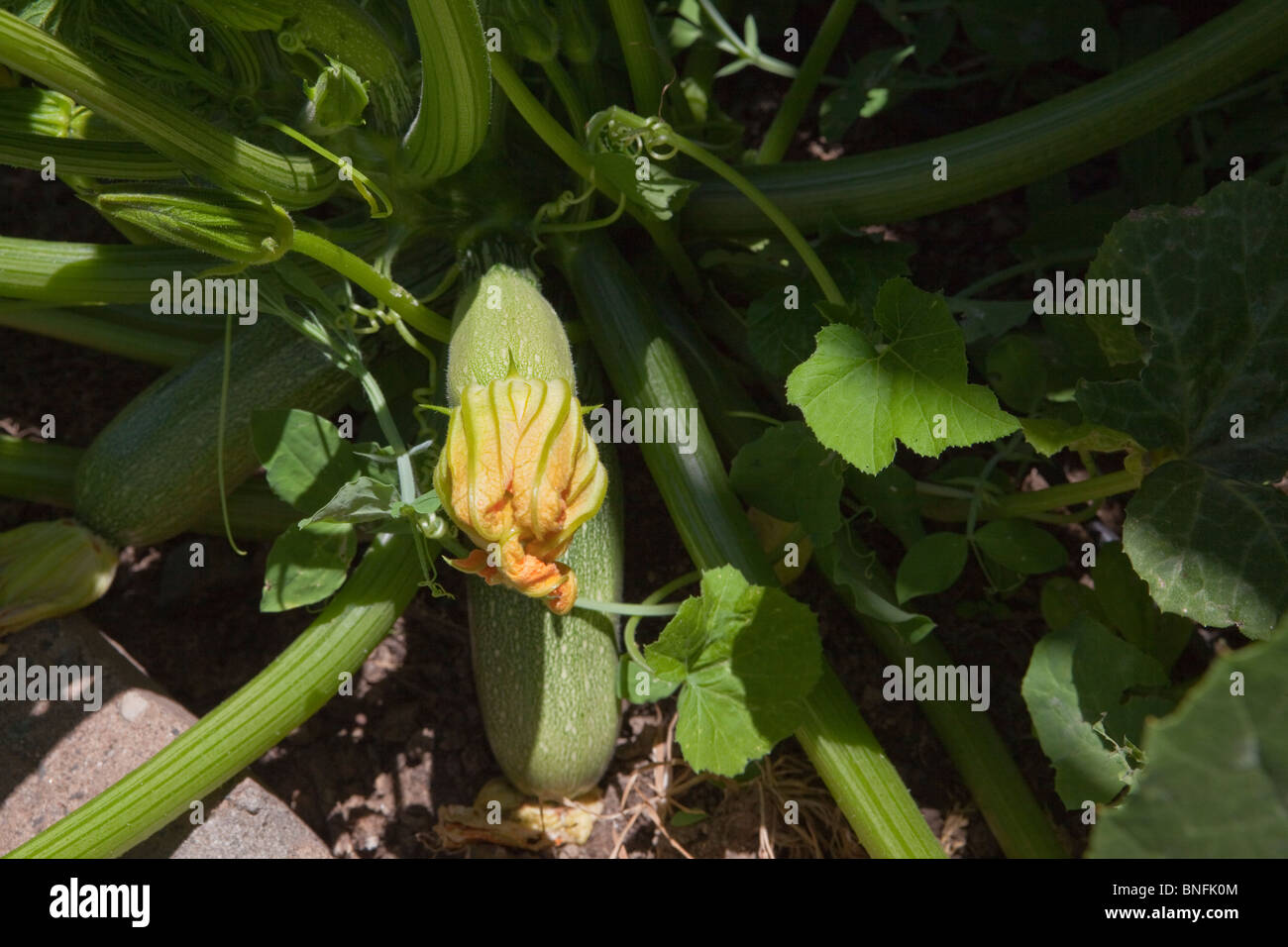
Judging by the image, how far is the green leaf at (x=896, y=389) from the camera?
1351 mm

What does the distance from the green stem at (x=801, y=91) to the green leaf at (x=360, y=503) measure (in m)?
0.96

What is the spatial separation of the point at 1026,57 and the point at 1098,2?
0.63 feet

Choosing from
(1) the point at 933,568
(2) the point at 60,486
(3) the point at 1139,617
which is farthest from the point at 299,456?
(3) the point at 1139,617

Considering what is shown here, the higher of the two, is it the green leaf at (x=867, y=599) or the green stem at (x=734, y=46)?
the green stem at (x=734, y=46)

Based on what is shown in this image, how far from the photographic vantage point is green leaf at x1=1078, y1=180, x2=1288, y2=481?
4.79 ft

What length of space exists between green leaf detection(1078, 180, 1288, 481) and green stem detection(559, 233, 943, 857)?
1.69ft

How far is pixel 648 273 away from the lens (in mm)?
1979

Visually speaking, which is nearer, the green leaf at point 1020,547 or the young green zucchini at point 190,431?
the green leaf at point 1020,547

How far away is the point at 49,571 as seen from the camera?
1.79m

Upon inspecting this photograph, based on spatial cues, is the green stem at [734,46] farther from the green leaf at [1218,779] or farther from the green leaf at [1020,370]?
the green leaf at [1218,779]

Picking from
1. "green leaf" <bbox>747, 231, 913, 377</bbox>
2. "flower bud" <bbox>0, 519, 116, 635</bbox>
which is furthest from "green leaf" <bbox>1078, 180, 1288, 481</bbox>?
"flower bud" <bbox>0, 519, 116, 635</bbox>

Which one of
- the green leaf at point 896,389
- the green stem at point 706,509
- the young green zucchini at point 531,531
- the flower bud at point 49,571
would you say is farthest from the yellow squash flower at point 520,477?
the flower bud at point 49,571

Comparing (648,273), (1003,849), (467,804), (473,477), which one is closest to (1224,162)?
(648,273)

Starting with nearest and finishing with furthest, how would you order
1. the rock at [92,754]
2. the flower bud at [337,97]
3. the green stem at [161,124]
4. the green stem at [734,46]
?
the green stem at [161,124], the flower bud at [337,97], the rock at [92,754], the green stem at [734,46]
